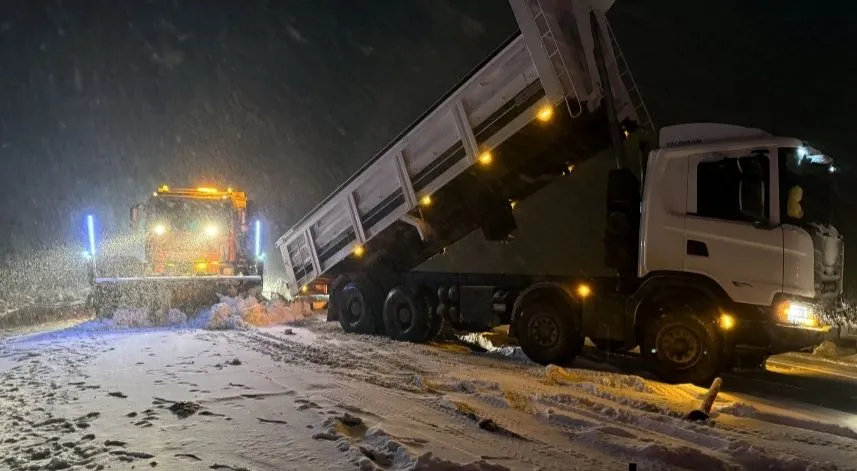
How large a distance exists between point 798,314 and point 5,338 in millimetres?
11887

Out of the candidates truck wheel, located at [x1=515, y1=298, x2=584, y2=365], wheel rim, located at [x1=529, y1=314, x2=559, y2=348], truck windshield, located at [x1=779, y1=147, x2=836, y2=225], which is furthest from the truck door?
wheel rim, located at [x1=529, y1=314, x2=559, y2=348]

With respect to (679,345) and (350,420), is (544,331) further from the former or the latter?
(350,420)

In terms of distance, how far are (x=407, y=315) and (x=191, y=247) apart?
6.81m

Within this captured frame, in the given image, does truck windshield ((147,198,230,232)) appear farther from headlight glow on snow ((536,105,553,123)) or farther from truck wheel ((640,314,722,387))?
truck wheel ((640,314,722,387))

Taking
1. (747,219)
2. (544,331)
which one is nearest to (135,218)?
(544,331)

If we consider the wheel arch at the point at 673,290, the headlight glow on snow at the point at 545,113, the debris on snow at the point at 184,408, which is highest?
the headlight glow on snow at the point at 545,113

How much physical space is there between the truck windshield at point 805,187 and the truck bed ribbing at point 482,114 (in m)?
2.26

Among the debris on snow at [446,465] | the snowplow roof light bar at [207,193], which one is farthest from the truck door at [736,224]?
the snowplow roof light bar at [207,193]

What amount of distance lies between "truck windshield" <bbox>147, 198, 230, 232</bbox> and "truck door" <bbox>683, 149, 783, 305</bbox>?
11146mm

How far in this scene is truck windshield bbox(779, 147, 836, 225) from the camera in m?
6.30

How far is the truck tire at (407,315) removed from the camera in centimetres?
984

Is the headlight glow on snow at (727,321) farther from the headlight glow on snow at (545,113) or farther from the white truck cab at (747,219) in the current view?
the headlight glow on snow at (545,113)

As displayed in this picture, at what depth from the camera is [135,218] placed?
14.0 m

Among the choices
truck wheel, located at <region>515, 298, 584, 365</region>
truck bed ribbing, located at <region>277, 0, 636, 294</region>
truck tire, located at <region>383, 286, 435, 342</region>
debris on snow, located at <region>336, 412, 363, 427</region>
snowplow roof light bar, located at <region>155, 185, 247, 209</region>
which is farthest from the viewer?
snowplow roof light bar, located at <region>155, 185, 247, 209</region>
